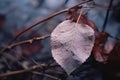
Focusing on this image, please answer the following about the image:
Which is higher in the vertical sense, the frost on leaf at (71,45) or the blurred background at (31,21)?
the blurred background at (31,21)

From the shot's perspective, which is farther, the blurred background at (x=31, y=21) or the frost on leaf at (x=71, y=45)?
the blurred background at (x=31, y=21)

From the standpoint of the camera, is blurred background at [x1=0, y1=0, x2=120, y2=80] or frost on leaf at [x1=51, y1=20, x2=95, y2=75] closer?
frost on leaf at [x1=51, y1=20, x2=95, y2=75]

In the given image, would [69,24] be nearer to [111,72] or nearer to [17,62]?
[111,72]

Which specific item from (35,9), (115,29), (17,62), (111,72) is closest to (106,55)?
(111,72)

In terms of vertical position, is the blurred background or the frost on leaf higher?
the blurred background
